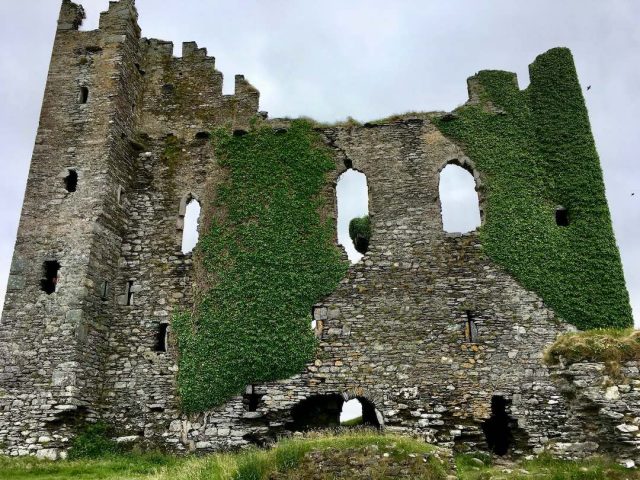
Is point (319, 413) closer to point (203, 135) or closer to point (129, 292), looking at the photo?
point (129, 292)

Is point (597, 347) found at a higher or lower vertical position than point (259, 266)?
lower

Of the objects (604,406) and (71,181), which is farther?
(71,181)

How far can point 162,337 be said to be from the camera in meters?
18.1

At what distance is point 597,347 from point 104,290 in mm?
12920

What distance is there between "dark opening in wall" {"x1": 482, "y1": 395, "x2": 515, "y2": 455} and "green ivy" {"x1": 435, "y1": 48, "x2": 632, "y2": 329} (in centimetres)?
303

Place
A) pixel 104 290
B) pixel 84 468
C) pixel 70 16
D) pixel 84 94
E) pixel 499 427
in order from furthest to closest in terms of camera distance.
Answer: pixel 70 16 → pixel 84 94 → pixel 104 290 → pixel 499 427 → pixel 84 468

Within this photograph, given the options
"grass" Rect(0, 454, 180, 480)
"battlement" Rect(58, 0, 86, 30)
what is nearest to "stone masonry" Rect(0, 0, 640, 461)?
"battlement" Rect(58, 0, 86, 30)

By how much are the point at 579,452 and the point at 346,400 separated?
6.34 m

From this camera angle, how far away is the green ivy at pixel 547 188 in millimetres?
17406

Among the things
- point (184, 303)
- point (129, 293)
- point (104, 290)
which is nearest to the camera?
point (104, 290)

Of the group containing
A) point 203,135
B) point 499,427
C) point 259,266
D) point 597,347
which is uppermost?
point 203,135

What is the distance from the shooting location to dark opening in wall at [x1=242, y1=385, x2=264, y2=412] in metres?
16.8

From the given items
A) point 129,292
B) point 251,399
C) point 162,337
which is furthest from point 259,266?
point 129,292

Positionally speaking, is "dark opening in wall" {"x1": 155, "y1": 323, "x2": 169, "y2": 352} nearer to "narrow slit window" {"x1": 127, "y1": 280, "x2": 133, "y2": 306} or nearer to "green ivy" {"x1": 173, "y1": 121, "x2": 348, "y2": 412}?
"green ivy" {"x1": 173, "y1": 121, "x2": 348, "y2": 412}
